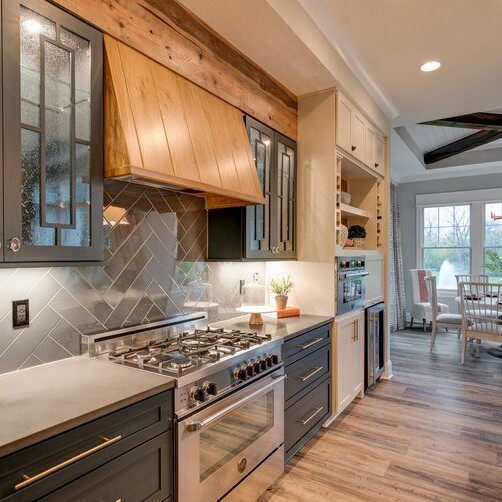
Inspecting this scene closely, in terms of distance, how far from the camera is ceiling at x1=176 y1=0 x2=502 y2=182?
220 cm

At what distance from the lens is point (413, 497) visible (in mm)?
2178

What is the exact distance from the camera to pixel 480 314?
478cm

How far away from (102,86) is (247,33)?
1095 millimetres

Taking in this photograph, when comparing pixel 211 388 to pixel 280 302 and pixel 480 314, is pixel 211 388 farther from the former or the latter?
pixel 480 314

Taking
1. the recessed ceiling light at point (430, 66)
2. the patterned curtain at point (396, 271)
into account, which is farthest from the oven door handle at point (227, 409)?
the patterned curtain at point (396, 271)

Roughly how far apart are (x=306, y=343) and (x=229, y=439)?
932 millimetres

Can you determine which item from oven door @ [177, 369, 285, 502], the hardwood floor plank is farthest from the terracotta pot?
the hardwood floor plank

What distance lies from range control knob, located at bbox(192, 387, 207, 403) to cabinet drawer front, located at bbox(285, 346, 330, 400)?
0.85 meters

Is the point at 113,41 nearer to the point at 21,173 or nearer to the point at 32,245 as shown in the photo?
the point at 21,173

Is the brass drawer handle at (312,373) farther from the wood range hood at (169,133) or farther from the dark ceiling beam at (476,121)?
the dark ceiling beam at (476,121)

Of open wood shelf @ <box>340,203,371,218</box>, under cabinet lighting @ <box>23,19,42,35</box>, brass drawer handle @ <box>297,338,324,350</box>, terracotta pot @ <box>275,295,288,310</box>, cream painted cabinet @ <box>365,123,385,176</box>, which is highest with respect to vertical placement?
cream painted cabinet @ <box>365,123,385,176</box>

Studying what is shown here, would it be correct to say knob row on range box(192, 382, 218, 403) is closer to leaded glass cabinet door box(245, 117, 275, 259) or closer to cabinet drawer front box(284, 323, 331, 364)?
cabinet drawer front box(284, 323, 331, 364)

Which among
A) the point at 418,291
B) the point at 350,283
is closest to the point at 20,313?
the point at 350,283

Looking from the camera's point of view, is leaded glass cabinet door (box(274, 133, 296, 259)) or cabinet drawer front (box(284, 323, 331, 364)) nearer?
cabinet drawer front (box(284, 323, 331, 364))
